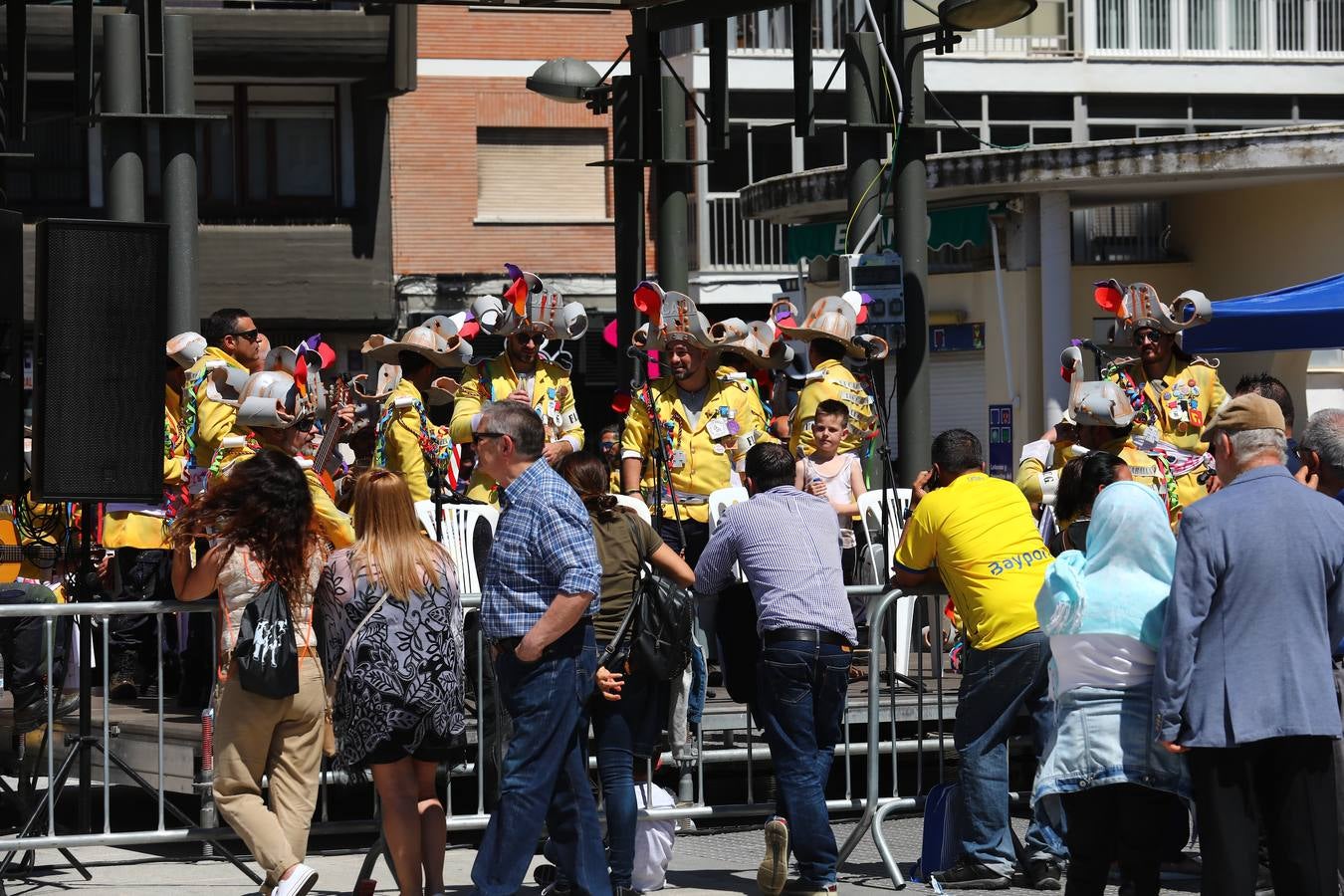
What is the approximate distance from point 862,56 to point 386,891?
6.03 metres

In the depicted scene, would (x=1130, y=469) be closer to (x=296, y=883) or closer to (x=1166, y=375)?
(x=1166, y=375)

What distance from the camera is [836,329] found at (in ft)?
35.2

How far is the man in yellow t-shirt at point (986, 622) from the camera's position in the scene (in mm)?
7609

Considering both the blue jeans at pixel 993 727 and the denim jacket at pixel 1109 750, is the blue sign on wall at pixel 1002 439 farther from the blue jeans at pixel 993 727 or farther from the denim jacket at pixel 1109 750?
the denim jacket at pixel 1109 750

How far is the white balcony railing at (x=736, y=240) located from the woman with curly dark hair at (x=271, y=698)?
23052mm

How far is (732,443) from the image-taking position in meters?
10.4

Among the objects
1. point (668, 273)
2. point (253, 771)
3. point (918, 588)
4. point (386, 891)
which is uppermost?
point (668, 273)

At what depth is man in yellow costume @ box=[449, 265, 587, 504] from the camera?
10.5 metres

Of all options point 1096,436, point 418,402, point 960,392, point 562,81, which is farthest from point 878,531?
point 960,392

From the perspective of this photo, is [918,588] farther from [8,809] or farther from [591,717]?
[8,809]

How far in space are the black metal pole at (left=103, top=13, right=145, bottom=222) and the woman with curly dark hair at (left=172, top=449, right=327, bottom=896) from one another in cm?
358

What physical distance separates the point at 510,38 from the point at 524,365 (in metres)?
19.9

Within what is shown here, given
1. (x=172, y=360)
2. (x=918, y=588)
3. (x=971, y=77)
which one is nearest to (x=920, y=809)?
(x=918, y=588)

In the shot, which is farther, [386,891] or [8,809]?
[8,809]
